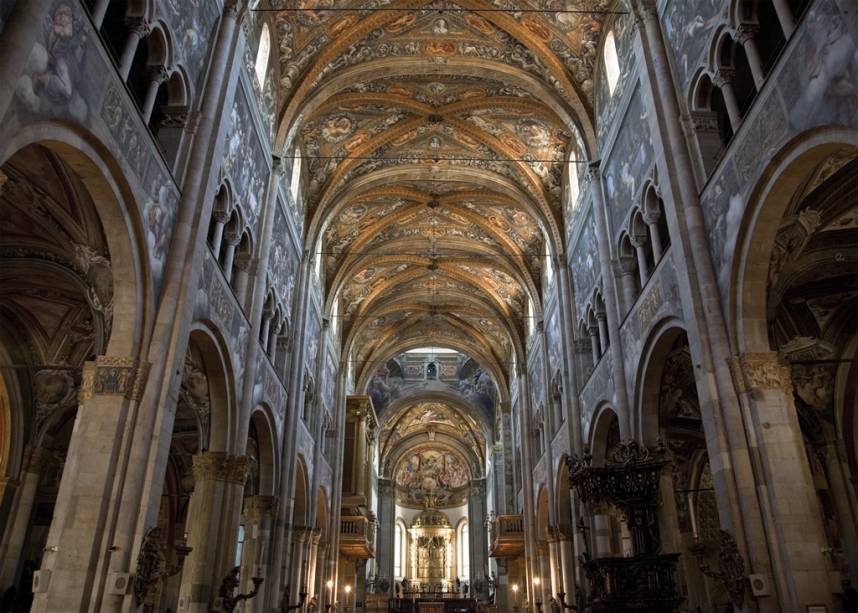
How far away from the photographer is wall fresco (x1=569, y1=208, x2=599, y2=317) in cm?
1906

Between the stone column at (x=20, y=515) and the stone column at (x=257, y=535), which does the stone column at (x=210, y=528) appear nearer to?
the stone column at (x=257, y=535)

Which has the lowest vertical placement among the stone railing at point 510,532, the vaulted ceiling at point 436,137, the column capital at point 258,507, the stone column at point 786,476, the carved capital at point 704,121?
the stone column at point 786,476

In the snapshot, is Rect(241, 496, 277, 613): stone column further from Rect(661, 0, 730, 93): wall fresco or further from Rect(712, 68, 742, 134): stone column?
Rect(712, 68, 742, 134): stone column

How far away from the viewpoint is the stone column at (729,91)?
10.4 meters

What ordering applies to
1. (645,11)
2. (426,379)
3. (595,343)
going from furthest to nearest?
1. (426,379)
2. (595,343)
3. (645,11)

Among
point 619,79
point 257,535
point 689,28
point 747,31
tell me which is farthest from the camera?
point 257,535

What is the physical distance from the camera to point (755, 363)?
9617 mm

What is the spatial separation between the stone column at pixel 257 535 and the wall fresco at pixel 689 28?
1388 centimetres

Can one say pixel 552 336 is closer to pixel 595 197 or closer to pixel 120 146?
pixel 595 197

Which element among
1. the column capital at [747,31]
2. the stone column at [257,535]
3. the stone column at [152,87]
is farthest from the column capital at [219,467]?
the column capital at [747,31]

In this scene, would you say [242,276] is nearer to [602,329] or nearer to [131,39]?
[131,39]

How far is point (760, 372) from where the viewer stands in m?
9.55

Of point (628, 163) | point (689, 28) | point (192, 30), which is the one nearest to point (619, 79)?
point (628, 163)

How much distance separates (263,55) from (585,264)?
34.2ft
